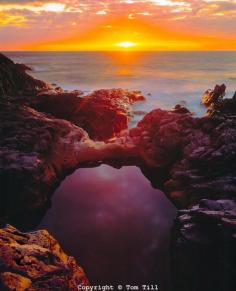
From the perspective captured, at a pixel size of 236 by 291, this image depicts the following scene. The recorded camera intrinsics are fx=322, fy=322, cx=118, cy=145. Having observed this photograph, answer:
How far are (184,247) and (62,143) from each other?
1768cm

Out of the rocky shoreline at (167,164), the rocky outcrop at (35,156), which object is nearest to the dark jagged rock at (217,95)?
the rocky shoreline at (167,164)

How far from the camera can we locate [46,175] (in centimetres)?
2731

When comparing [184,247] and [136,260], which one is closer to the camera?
[184,247]

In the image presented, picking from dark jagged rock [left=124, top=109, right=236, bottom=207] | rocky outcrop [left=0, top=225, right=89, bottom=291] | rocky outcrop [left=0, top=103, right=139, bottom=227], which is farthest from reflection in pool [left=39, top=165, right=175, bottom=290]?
rocky outcrop [left=0, top=225, right=89, bottom=291]

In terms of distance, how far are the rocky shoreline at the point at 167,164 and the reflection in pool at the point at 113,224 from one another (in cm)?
111

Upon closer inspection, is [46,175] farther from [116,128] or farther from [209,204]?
[116,128]

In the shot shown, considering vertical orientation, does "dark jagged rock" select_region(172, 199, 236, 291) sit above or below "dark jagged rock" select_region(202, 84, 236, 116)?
below

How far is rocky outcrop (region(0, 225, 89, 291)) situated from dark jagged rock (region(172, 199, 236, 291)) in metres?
5.63


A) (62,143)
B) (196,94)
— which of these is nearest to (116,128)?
(62,143)

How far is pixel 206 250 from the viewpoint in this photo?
17.7 m

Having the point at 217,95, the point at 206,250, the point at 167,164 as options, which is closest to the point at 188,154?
the point at 167,164

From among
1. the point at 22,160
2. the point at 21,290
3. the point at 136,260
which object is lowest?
the point at 136,260

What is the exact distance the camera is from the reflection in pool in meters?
19.4

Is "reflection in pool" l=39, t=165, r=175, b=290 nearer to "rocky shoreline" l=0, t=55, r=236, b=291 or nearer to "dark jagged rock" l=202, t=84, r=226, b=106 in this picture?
"rocky shoreline" l=0, t=55, r=236, b=291
